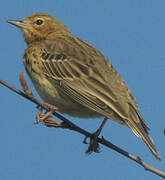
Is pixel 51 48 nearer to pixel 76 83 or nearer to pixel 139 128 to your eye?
pixel 76 83

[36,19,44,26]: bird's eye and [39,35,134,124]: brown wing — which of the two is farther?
[36,19,44,26]: bird's eye

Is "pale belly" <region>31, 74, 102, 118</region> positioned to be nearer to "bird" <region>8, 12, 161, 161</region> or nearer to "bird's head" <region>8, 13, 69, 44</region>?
"bird" <region>8, 12, 161, 161</region>

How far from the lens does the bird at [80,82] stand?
568cm

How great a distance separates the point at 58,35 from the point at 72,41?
0.55 meters

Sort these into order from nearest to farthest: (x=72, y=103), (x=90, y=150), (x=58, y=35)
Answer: (x=72, y=103), (x=90, y=150), (x=58, y=35)

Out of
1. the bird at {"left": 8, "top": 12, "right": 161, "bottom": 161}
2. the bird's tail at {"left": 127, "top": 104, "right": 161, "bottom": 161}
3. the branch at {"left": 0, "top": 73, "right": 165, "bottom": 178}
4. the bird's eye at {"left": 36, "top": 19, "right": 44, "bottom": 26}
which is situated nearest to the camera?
the branch at {"left": 0, "top": 73, "right": 165, "bottom": 178}

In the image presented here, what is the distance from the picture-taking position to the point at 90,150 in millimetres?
6785

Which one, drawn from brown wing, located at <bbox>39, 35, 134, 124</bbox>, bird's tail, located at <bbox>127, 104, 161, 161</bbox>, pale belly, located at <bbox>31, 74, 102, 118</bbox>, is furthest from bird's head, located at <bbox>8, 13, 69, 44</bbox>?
bird's tail, located at <bbox>127, 104, 161, 161</bbox>

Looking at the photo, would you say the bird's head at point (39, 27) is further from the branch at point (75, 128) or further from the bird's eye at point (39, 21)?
the branch at point (75, 128)

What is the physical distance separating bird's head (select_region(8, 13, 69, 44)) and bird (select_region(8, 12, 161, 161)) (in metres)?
0.11

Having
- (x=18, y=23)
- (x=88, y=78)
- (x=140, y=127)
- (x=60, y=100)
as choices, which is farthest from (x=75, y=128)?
(x=18, y=23)

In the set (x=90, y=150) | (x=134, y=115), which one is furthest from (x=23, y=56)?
(x=134, y=115)

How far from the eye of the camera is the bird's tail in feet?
17.1

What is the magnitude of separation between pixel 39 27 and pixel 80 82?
2369mm
